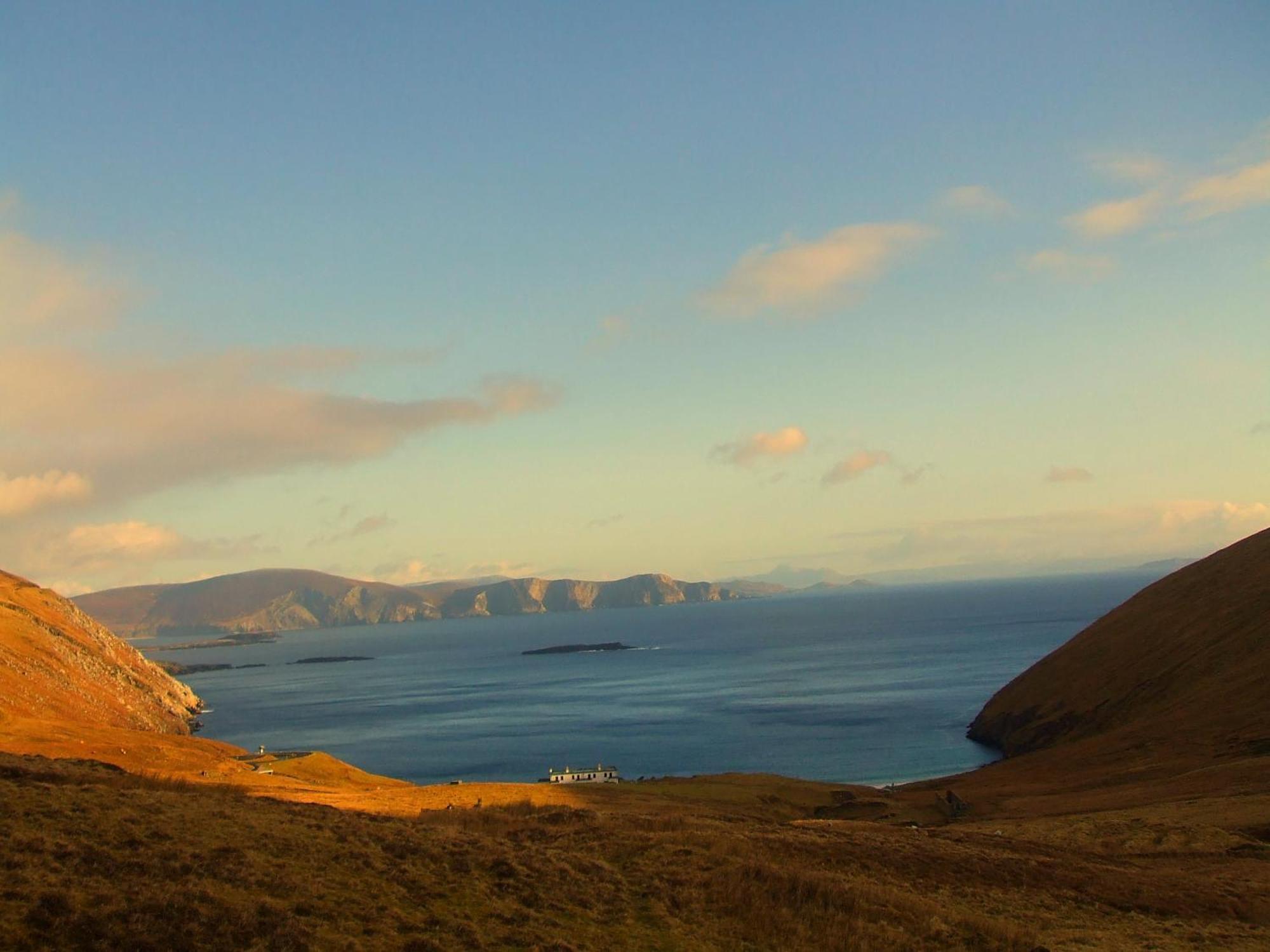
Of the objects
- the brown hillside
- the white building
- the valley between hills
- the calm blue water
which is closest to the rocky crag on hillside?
the calm blue water

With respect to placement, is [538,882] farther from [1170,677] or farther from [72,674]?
[72,674]

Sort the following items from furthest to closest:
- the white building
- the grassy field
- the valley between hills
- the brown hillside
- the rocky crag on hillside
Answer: the rocky crag on hillside
the white building
the brown hillside
the valley between hills
the grassy field

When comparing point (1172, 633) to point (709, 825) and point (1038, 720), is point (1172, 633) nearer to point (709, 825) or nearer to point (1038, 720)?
point (1038, 720)

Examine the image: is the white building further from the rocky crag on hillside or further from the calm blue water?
the rocky crag on hillside

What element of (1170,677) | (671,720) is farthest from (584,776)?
(1170,677)

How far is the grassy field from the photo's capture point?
15227 millimetres

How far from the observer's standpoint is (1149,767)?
58656 mm

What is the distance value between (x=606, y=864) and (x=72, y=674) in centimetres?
10401

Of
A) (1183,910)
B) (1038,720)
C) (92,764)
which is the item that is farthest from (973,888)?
(1038,720)

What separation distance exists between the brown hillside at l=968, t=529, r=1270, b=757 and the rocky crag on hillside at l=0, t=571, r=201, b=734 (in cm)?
8090

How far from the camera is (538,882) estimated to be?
20.3 m

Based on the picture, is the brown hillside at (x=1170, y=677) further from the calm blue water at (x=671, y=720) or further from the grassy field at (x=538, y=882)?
the grassy field at (x=538, y=882)

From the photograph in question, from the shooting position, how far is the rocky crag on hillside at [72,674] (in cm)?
8431

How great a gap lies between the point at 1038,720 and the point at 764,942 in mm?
78226
